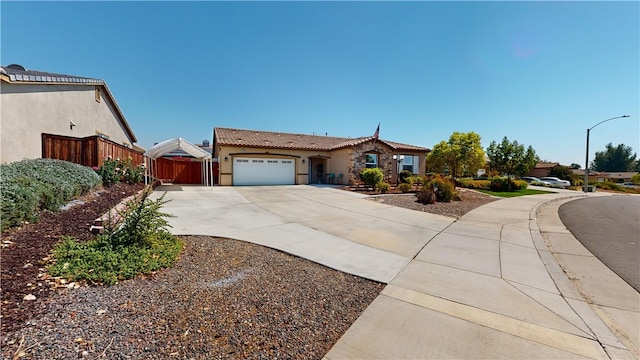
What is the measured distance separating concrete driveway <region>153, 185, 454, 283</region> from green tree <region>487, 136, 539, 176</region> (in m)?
29.1

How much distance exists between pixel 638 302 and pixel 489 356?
3063 millimetres

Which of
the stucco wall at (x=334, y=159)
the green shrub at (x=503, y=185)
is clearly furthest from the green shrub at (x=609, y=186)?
the stucco wall at (x=334, y=159)

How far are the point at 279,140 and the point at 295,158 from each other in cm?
236

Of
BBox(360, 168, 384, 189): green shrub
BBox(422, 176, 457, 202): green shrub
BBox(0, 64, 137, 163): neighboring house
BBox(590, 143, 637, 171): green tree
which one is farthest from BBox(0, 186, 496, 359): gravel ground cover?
BBox(590, 143, 637, 171): green tree

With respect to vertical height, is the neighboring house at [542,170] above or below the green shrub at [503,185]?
above

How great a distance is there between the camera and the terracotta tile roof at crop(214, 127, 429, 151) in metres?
18.2

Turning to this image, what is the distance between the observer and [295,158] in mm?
19875

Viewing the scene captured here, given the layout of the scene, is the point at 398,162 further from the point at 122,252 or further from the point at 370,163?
the point at 122,252

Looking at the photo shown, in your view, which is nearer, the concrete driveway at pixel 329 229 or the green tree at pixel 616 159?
the concrete driveway at pixel 329 229

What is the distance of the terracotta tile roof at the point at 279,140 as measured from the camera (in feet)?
59.9

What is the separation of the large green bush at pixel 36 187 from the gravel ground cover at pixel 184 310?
390 mm

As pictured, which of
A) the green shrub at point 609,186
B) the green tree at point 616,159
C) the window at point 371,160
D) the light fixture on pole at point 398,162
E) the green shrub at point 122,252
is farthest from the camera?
the green tree at point 616,159

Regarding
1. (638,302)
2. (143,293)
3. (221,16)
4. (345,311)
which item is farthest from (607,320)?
(221,16)

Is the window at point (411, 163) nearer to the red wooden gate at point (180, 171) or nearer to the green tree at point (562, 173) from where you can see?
the red wooden gate at point (180, 171)
